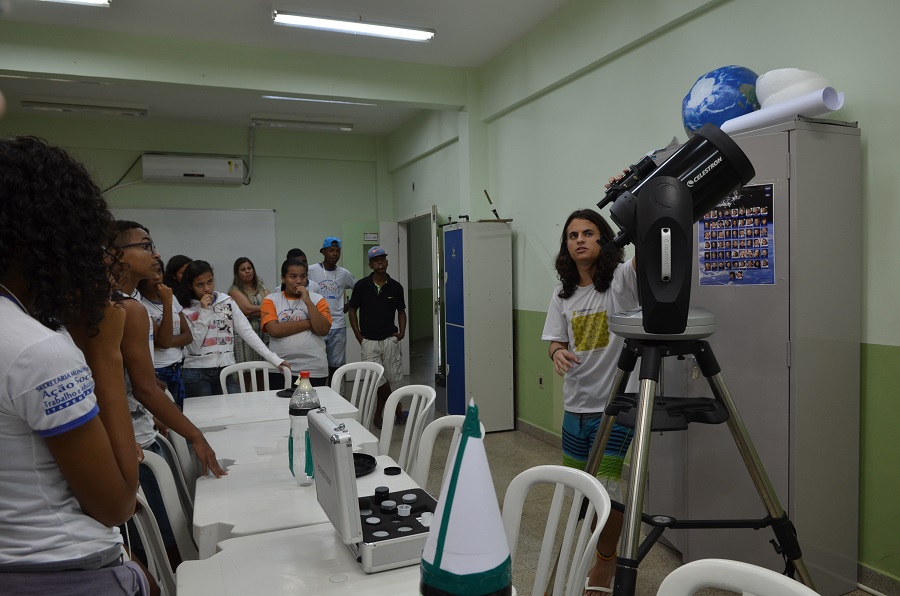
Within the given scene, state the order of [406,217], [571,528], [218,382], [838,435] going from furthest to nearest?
[406,217]
[218,382]
[838,435]
[571,528]

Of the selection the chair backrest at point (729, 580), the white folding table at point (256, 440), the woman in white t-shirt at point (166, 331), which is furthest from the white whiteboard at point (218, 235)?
the chair backrest at point (729, 580)

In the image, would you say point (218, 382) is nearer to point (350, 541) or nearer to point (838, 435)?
point (350, 541)

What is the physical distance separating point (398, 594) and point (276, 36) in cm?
444

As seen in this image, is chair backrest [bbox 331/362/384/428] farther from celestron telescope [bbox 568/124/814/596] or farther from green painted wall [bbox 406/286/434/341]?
green painted wall [bbox 406/286/434/341]

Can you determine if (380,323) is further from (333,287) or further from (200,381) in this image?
(200,381)

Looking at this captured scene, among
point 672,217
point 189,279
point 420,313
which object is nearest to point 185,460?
point 189,279

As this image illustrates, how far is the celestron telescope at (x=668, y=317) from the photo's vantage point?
1.60 meters

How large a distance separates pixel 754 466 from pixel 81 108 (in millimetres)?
6590

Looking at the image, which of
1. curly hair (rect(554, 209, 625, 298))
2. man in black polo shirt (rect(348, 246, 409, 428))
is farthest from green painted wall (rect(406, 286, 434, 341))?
curly hair (rect(554, 209, 625, 298))

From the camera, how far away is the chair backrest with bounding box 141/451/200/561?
1.79 meters

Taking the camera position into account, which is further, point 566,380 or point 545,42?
point 545,42

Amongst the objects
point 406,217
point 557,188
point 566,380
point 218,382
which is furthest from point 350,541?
point 406,217

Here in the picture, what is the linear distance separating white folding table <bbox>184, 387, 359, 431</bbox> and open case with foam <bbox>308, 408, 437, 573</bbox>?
1.14m

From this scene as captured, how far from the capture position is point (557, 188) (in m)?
4.48
